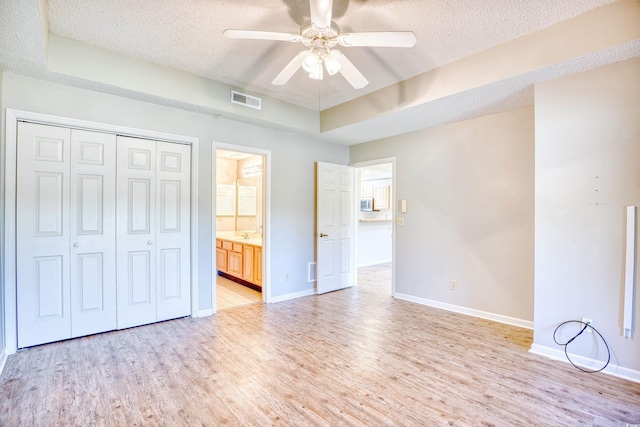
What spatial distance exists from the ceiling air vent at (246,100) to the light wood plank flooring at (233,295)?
2.57m

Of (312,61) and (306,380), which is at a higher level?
(312,61)

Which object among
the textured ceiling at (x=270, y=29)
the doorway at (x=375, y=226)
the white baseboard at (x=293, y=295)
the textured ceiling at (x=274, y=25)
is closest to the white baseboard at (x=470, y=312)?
the white baseboard at (x=293, y=295)

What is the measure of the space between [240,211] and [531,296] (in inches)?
206

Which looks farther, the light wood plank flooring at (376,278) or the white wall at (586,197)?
the light wood plank flooring at (376,278)

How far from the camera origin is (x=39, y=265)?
2873 mm

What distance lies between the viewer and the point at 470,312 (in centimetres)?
392

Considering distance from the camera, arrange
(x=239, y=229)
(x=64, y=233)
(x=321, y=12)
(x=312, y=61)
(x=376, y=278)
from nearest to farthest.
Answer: (x=321, y=12), (x=312, y=61), (x=64, y=233), (x=376, y=278), (x=239, y=229)

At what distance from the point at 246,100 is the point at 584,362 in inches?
163

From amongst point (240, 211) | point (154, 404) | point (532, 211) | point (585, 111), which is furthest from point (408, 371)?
point (240, 211)

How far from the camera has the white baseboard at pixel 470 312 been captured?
11.5 feet

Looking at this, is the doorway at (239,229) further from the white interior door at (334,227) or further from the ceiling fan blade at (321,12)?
the ceiling fan blade at (321,12)

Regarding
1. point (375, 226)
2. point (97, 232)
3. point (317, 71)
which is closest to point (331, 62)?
point (317, 71)

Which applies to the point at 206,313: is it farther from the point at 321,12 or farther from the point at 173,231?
the point at 321,12

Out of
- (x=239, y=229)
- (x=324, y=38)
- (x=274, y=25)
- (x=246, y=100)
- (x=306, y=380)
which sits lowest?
(x=306, y=380)
